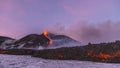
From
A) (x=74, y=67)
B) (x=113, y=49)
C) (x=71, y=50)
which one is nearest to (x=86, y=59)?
(x=113, y=49)

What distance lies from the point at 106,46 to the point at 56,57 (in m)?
20.9

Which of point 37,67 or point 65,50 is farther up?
point 65,50

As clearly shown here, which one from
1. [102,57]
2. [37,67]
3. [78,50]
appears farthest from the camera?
[78,50]

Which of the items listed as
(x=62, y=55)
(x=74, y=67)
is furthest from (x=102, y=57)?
(x=74, y=67)

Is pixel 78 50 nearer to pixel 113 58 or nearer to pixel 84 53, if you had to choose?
pixel 84 53

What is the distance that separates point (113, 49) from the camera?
98.7 metres

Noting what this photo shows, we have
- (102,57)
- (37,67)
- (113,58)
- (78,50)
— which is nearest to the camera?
(37,67)

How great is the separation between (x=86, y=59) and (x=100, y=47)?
6.77 m

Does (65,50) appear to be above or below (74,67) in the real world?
above

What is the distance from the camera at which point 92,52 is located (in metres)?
105

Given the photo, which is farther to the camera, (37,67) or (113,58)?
(113,58)

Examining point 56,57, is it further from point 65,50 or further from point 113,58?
point 113,58

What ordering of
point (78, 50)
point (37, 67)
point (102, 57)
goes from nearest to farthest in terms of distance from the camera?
point (37, 67) < point (102, 57) < point (78, 50)

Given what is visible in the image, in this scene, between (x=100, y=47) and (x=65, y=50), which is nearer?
(x=100, y=47)
